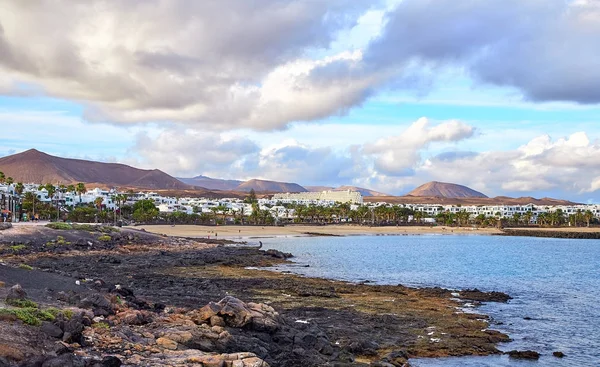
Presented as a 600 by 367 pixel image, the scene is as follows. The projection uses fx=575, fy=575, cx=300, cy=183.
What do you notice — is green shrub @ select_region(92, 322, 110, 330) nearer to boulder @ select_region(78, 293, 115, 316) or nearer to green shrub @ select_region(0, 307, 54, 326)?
green shrub @ select_region(0, 307, 54, 326)

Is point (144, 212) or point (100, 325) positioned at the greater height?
point (144, 212)

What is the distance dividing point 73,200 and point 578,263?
13295 centimetres

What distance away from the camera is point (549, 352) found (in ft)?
70.8

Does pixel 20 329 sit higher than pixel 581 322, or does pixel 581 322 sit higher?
pixel 20 329

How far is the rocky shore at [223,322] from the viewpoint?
46.9 feet

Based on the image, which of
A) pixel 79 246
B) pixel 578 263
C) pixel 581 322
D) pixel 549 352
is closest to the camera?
pixel 549 352

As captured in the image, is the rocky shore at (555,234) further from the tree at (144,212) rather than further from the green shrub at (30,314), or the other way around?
the green shrub at (30,314)

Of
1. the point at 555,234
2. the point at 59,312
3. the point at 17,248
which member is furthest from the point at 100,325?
the point at 555,234

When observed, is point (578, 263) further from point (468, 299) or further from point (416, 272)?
point (468, 299)

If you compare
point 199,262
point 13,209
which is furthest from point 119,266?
point 13,209

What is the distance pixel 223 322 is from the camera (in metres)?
18.0

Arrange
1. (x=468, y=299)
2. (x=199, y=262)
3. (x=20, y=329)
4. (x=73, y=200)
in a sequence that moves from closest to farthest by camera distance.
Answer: (x=20, y=329) < (x=468, y=299) < (x=199, y=262) < (x=73, y=200)

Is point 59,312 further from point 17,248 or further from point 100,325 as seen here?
point 17,248

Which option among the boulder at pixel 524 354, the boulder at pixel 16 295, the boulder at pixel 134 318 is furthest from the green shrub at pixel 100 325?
the boulder at pixel 524 354
